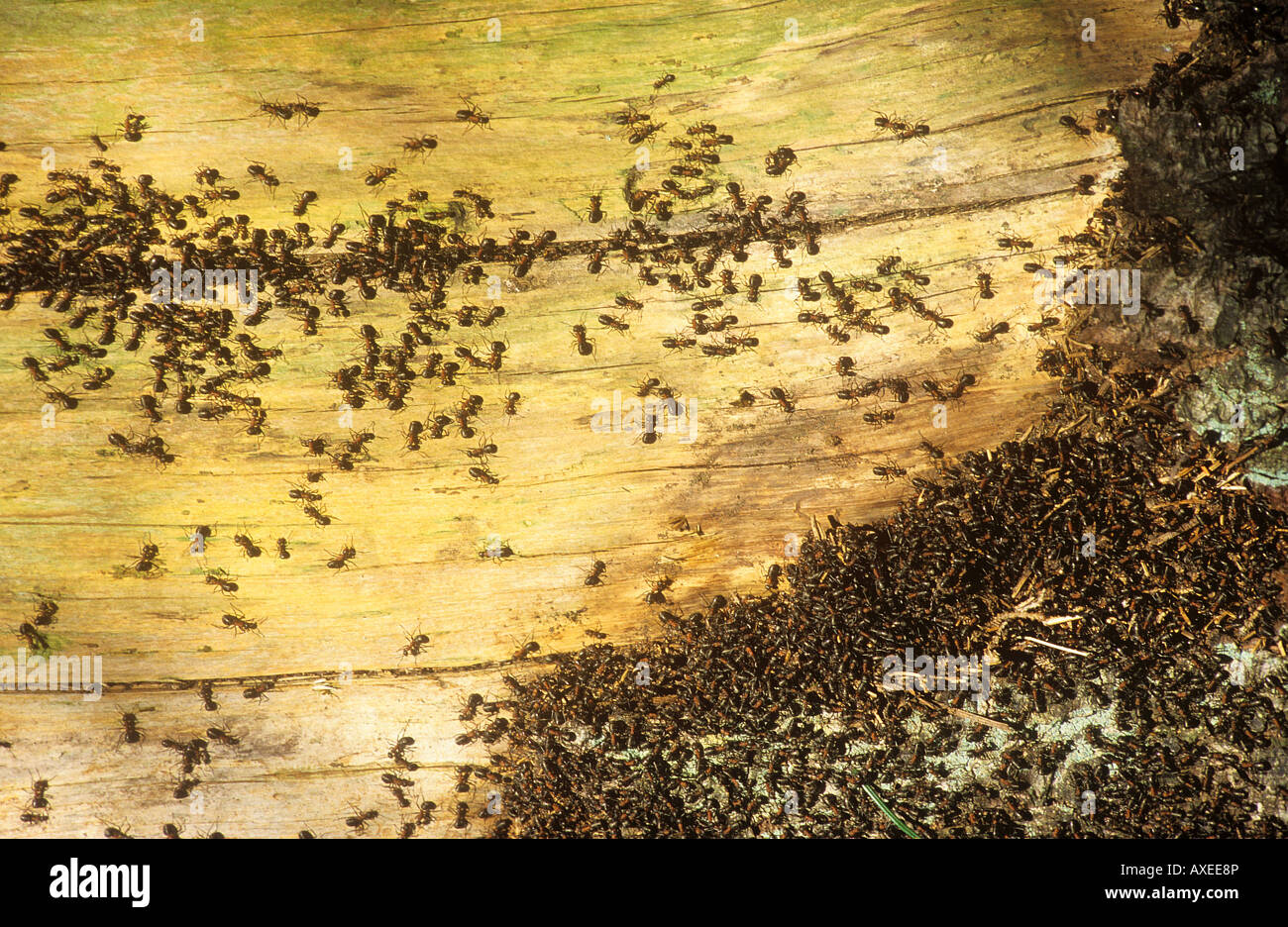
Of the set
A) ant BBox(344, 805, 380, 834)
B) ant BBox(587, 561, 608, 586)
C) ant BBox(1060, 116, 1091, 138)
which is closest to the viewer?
ant BBox(1060, 116, 1091, 138)

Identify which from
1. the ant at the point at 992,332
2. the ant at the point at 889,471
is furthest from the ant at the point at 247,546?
the ant at the point at 992,332

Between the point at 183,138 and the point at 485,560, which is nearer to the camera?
the point at 183,138

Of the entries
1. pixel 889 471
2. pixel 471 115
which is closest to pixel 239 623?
pixel 471 115

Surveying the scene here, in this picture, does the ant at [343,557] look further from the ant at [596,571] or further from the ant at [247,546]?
the ant at [596,571]

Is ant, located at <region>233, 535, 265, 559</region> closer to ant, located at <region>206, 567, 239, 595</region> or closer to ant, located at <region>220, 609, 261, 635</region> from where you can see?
ant, located at <region>206, 567, 239, 595</region>

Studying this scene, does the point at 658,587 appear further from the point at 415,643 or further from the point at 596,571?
the point at 415,643

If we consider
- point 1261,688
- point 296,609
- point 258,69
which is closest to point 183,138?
point 258,69

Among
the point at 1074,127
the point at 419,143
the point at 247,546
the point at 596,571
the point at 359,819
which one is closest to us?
the point at 419,143

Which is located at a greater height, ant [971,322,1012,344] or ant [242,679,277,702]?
ant [971,322,1012,344]

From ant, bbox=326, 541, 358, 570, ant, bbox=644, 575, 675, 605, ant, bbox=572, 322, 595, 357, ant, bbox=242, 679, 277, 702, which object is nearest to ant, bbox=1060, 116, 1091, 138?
ant, bbox=572, 322, 595, 357

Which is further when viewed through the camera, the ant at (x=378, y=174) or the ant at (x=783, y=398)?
the ant at (x=783, y=398)
